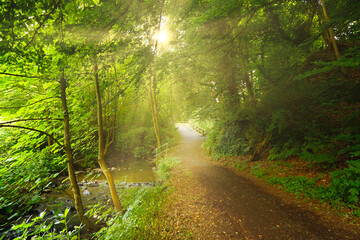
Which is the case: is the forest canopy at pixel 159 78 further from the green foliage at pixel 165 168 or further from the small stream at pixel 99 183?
the green foliage at pixel 165 168

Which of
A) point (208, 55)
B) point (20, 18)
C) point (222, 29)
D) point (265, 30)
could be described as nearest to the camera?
point (20, 18)

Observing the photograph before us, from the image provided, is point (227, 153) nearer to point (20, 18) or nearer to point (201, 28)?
point (201, 28)

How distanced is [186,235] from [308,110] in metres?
6.04

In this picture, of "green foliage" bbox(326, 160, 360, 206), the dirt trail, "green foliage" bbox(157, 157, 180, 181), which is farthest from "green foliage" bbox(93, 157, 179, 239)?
"green foliage" bbox(326, 160, 360, 206)

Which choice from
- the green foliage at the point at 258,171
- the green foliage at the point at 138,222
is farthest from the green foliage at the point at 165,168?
the green foliage at the point at 258,171

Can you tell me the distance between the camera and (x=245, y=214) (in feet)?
14.3

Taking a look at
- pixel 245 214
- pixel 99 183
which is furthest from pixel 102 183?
pixel 99 183

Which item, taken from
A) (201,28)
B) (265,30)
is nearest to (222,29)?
(201,28)

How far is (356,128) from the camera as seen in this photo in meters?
4.92

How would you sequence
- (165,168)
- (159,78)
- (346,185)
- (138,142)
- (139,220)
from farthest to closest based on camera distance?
(138,142) < (165,168) < (159,78) < (139,220) < (346,185)

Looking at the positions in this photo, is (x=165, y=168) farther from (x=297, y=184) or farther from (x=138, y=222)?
(x=297, y=184)

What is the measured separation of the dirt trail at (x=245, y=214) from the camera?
3529 millimetres

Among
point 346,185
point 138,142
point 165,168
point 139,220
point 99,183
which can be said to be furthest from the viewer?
point 138,142

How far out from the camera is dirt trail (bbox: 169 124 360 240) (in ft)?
11.6
